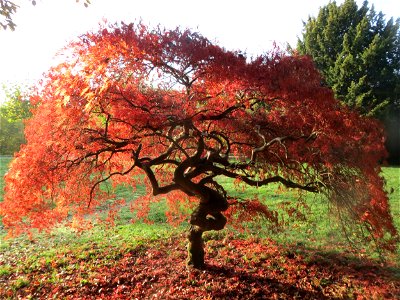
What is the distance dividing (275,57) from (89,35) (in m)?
3.01

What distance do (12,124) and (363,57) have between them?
27.6 metres

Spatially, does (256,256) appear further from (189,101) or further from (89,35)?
(89,35)

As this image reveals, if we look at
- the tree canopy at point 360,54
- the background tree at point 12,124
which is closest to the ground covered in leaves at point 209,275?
the tree canopy at point 360,54

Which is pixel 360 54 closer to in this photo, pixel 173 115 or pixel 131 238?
pixel 131 238

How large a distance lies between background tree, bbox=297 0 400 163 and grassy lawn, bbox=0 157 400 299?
12921 millimetres

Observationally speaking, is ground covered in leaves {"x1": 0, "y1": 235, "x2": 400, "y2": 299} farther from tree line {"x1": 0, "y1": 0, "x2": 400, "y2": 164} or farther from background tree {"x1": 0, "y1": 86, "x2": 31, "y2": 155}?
background tree {"x1": 0, "y1": 86, "x2": 31, "y2": 155}

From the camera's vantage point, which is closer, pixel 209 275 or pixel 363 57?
pixel 209 275

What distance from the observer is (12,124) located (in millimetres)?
25000

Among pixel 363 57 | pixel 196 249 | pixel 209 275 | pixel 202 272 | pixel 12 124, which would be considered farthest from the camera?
pixel 12 124

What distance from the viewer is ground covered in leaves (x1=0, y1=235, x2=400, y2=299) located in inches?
219

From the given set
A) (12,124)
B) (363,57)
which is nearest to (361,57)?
(363,57)

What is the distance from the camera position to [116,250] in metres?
8.04

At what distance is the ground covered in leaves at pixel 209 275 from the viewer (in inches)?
219

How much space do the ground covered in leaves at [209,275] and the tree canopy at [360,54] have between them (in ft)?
49.8
